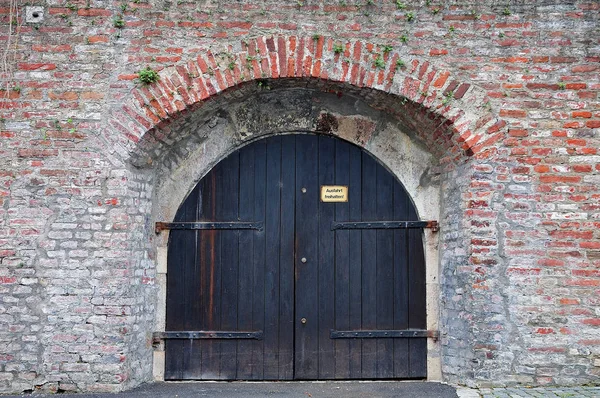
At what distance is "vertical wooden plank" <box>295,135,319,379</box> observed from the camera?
5.78 m

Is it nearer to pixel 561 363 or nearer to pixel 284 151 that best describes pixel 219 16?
pixel 284 151

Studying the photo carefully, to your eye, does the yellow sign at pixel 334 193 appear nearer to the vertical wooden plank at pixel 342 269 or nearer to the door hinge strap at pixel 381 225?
the vertical wooden plank at pixel 342 269

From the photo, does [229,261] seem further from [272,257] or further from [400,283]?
[400,283]

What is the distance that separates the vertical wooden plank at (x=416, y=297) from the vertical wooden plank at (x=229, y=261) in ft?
5.05

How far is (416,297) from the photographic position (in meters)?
5.82

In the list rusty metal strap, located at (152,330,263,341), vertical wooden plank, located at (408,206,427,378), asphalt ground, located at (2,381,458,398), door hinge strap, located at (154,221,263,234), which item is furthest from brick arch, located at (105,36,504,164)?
asphalt ground, located at (2,381,458,398)

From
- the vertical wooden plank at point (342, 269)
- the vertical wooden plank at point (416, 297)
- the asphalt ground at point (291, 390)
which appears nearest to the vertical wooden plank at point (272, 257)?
the asphalt ground at point (291, 390)

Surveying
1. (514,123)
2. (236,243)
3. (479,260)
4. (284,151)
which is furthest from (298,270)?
(514,123)

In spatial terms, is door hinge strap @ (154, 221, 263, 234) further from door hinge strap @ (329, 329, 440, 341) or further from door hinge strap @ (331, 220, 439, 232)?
door hinge strap @ (329, 329, 440, 341)

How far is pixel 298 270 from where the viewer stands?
5.85 metres

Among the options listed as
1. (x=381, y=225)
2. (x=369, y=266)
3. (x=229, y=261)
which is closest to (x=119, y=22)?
(x=229, y=261)

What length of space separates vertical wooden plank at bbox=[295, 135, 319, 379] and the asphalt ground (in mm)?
231

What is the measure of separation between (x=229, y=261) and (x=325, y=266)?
85 cm

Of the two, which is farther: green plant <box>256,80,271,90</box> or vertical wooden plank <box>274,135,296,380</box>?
vertical wooden plank <box>274,135,296,380</box>
